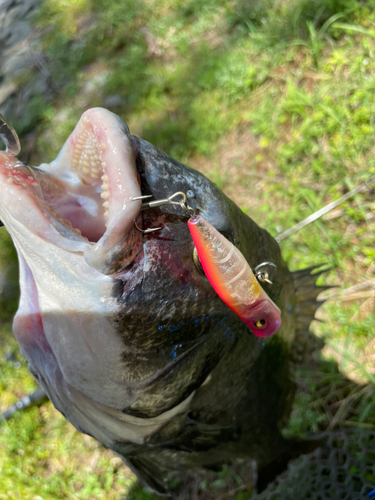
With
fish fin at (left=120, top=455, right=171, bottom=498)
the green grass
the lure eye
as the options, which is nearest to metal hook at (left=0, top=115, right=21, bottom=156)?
the lure eye

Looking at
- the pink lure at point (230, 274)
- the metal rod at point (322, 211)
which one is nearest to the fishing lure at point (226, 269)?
the pink lure at point (230, 274)

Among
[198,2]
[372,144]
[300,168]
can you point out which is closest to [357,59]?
[372,144]

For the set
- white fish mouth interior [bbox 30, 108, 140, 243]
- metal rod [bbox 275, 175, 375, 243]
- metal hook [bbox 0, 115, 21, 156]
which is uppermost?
metal hook [bbox 0, 115, 21, 156]

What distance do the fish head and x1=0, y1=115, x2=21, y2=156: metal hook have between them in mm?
51

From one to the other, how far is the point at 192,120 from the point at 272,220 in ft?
4.90

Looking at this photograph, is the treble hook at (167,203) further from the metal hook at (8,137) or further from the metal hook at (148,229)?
the metal hook at (8,137)

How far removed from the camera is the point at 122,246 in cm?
105

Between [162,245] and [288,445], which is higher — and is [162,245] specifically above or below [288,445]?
above

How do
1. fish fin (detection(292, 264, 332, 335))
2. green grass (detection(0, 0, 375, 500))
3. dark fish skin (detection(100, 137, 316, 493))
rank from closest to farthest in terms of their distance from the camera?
dark fish skin (detection(100, 137, 316, 493)) → fish fin (detection(292, 264, 332, 335)) → green grass (detection(0, 0, 375, 500))

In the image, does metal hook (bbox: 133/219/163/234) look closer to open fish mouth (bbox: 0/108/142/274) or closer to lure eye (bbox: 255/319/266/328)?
open fish mouth (bbox: 0/108/142/274)

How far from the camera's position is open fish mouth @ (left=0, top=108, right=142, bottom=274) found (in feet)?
3.33

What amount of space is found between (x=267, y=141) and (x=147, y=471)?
292 centimetres

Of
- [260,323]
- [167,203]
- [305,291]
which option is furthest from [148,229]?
[305,291]

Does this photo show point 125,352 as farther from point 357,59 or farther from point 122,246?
point 357,59
